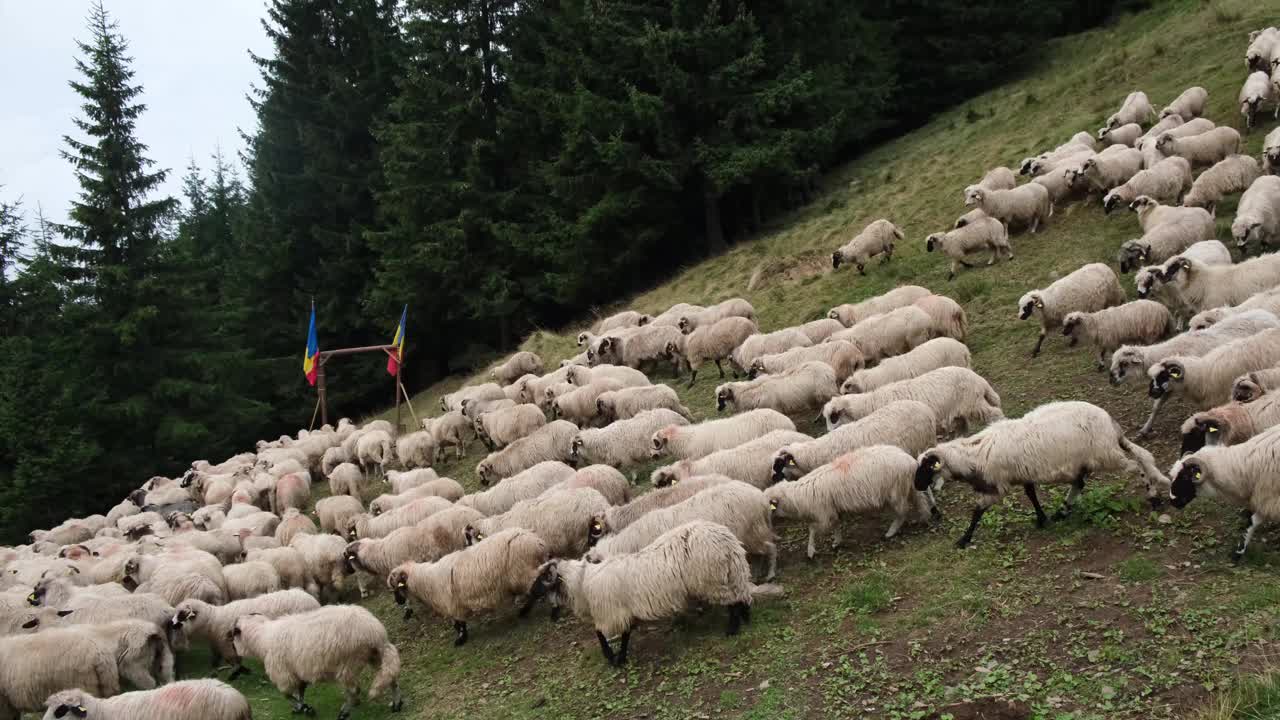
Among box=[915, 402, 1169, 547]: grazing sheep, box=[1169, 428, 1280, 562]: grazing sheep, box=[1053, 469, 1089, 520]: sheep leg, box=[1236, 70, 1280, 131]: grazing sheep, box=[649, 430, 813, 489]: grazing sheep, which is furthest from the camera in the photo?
box=[1236, 70, 1280, 131]: grazing sheep

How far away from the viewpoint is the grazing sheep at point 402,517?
12180 millimetres

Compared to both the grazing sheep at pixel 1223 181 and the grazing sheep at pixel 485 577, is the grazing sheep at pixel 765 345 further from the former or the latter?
the grazing sheep at pixel 1223 181

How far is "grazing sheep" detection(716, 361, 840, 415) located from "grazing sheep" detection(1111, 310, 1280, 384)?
380cm

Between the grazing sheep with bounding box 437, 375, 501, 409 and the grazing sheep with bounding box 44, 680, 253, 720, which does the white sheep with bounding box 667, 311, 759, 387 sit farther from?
the grazing sheep with bounding box 44, 680, 253, 720

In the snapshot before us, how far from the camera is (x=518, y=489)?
1192cm

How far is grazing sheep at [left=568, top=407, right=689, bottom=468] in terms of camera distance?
502 inches

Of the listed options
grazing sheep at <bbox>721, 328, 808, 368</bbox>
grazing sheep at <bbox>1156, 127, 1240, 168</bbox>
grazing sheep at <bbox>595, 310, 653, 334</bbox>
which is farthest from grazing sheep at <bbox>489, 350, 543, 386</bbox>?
grazing sheep at <bbox>1156, 127, 1240, 168</bbox>

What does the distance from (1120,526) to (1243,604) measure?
62.3 inches

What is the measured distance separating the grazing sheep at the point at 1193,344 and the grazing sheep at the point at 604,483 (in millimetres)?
6296

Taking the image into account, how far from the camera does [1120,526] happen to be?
758cm

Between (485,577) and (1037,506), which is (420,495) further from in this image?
(1037,506)

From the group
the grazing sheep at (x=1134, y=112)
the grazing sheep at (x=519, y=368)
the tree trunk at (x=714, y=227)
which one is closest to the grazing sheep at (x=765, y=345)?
the grazing sheep at (x=519, y=368)

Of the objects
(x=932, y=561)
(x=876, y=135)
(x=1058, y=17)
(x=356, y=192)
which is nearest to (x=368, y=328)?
(x=356, y=192)

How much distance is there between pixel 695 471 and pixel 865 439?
2.07 meters
